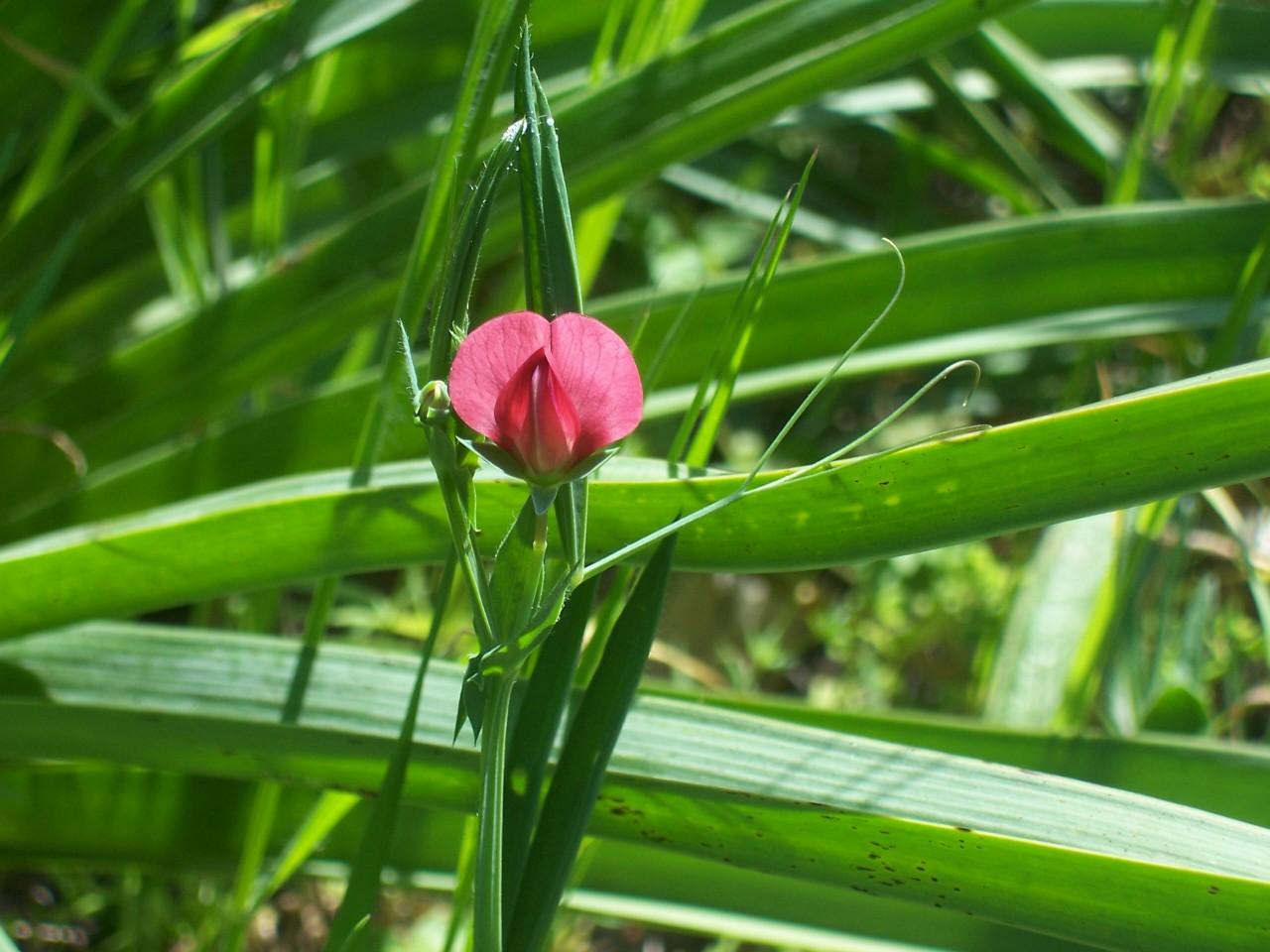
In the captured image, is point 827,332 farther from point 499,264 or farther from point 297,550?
point 499,264

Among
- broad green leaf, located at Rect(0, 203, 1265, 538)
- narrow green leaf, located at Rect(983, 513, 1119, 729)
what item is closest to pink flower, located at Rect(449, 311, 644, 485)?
broad green leaf, located at Rect(0, 203, 1265, 538)

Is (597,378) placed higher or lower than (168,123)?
lower

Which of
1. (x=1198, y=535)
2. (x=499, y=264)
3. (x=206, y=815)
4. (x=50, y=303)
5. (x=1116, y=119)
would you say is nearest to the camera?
(x=206, y=815)

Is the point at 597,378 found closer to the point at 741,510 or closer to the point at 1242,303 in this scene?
the point at 741,510

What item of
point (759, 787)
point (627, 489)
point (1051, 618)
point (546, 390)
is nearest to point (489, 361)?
point (546, 390)

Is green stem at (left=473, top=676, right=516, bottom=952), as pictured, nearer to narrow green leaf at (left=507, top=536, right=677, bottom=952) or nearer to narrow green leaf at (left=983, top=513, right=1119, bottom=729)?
narrow green leaf at (left=507, top=536, right=677, bottom=952)

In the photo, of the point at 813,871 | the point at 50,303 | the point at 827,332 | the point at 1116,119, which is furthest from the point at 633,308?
the point at 1116,119
